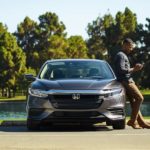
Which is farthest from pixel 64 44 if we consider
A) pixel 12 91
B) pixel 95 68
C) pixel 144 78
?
pixel 95 68

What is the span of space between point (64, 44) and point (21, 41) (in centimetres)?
1293

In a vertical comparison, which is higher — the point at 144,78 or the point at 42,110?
the point at 42,110

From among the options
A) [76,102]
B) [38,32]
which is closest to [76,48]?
[38,32]

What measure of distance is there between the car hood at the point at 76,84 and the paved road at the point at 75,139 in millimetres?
885

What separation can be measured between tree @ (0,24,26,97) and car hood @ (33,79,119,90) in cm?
7689

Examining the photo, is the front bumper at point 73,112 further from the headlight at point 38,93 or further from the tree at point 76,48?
the tree at point 76,48

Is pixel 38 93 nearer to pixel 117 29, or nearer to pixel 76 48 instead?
pixel 117 29

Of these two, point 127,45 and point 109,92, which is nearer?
point 109,92

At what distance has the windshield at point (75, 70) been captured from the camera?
1377 cm

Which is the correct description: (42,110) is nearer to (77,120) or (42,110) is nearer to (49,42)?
(77,120)

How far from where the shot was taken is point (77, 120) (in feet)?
41.9

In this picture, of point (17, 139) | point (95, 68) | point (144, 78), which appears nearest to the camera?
point (17, 139)

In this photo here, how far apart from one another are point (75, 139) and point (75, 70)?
3077mm

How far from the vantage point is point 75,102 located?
12719 mm
